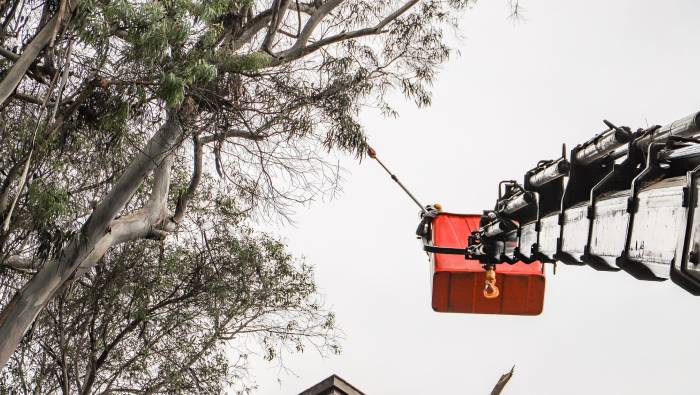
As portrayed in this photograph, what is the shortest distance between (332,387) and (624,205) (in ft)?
28.4

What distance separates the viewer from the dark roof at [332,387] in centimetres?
1169

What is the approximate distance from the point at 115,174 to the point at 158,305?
3714 millimetres

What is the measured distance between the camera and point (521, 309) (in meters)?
8.10

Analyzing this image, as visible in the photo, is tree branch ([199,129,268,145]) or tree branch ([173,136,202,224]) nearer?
tree branch ([199,129,268,145])

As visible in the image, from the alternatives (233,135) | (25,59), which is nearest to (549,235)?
(25,59)

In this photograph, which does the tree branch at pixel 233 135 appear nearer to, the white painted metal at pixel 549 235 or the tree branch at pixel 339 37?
the tree branch at pixel 339 37

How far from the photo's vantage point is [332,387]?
1166cm

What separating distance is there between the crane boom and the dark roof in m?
6.32

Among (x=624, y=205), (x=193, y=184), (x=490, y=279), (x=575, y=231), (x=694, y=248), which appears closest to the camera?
(x=694, y=248)

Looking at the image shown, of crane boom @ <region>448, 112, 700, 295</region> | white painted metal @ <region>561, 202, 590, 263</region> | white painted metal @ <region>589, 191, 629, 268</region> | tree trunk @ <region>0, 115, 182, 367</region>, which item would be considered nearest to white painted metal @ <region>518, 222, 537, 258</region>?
crane boom @ <region>448, 112, 700, 295</region>

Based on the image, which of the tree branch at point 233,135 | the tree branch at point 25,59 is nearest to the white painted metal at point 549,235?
the tree branch at point 25,59

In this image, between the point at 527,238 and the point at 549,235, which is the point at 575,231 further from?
the point at 527,238

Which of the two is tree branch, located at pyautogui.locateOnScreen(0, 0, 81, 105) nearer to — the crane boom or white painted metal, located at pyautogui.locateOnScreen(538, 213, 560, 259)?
the crane boom

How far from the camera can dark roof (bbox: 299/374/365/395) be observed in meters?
11.7
